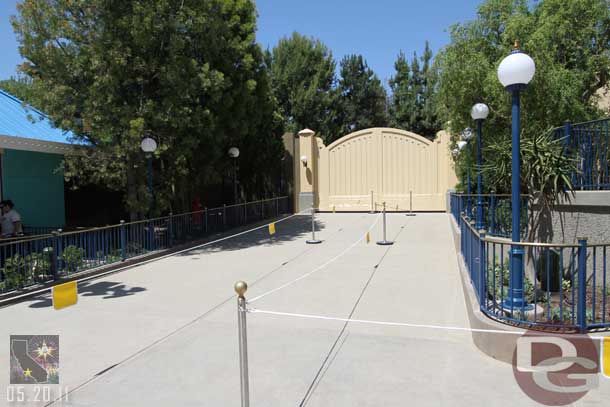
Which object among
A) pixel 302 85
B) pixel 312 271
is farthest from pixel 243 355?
pixel 302 85

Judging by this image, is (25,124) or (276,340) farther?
(25,124)

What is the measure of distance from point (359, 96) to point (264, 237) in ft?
79.5

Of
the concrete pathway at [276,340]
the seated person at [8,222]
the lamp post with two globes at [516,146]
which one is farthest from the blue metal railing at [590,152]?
the seated person at [8,222]

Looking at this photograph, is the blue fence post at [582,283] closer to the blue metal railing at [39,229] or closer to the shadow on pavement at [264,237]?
the shadow on pavement at [264,237]

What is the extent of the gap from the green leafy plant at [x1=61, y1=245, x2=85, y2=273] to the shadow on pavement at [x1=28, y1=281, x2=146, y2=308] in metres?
0.54

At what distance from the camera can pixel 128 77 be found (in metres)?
11.1

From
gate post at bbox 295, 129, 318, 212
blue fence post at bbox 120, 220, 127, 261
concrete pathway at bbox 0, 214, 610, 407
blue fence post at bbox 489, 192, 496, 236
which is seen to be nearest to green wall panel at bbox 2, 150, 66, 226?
blue fence post at bbox 120, 220, 127, 261

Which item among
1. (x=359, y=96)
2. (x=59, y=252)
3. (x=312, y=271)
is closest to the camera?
(x=59, y=252)

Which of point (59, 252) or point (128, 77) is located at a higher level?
point (128, 77)

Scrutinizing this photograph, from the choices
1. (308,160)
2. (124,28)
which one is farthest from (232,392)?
(308,160)

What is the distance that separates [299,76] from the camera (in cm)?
3294

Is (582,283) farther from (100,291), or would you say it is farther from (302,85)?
(302,85)

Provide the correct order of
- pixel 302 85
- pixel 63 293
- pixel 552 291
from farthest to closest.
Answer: pixel 302 85, pixel 552 291, pixel 63 293

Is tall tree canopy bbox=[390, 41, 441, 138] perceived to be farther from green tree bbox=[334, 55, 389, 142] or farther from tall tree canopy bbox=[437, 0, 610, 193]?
tall tree canopy bbox=[437, 0, 610, 193]
